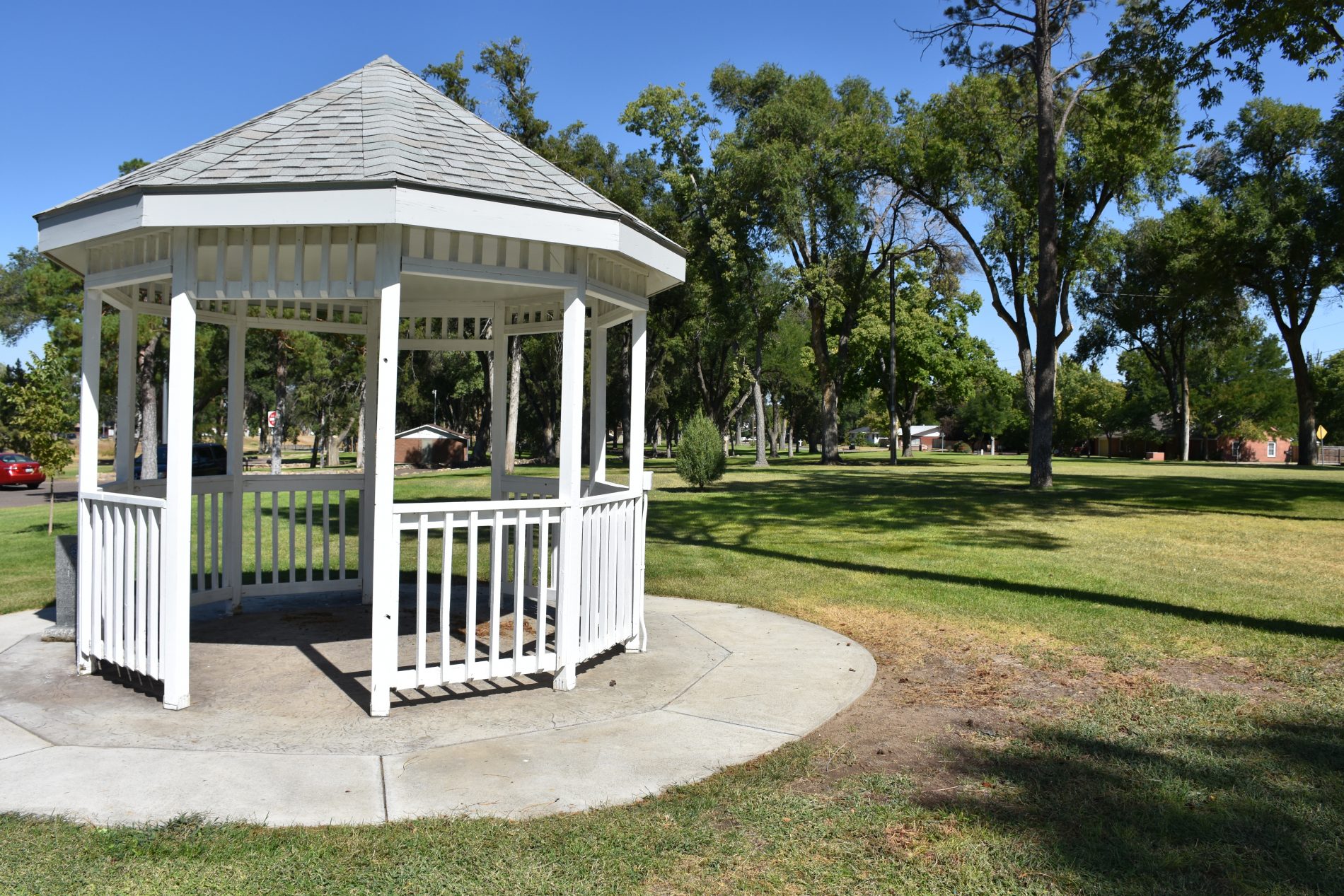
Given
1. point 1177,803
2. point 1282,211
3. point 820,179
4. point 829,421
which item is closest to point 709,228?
point 820,179

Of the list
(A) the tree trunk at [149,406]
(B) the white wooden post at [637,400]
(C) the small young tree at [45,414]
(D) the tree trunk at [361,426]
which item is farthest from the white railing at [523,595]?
(A) the tree trunk at [149,406]

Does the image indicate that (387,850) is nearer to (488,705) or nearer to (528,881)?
(528,881)

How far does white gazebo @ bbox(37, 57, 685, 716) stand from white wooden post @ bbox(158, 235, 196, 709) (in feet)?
0.04

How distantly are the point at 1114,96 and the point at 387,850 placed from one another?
1932 centimetres

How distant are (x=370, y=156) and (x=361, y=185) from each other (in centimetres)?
48

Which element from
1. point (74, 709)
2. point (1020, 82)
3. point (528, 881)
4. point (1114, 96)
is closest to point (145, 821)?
point (528, 881)

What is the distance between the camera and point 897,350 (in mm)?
48844

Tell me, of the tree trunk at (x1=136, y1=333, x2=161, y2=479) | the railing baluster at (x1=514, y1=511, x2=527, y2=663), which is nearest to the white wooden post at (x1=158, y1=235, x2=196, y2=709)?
the railing baluster at (x1=514, y1=511, x2=527, y2=663)

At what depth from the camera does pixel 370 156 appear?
5.06 meters

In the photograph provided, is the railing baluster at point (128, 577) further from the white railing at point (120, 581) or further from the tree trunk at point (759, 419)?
the tree trunk at point (759, 419)

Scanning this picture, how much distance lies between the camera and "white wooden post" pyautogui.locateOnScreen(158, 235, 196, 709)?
4887 millimetres

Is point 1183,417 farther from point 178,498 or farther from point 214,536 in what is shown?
point 178,498

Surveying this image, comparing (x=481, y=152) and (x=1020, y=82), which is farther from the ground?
(x=1020, y=82)

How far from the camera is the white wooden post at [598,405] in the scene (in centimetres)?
695
